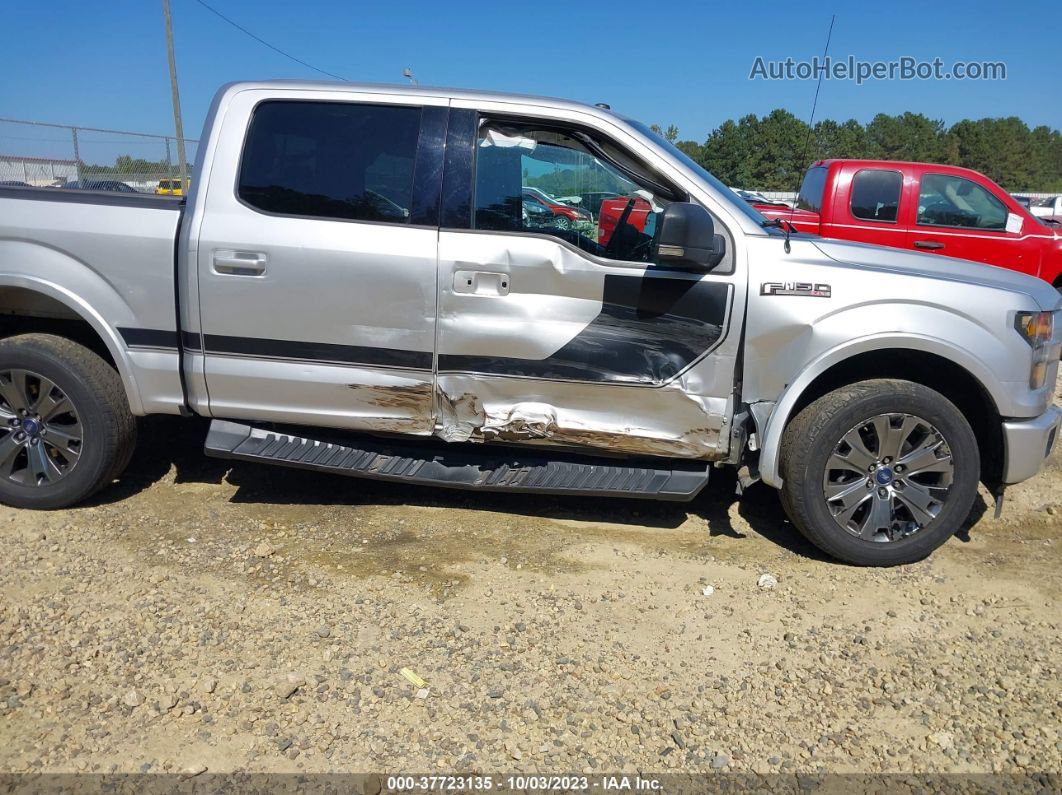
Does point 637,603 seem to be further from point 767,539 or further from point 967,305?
point 967,305

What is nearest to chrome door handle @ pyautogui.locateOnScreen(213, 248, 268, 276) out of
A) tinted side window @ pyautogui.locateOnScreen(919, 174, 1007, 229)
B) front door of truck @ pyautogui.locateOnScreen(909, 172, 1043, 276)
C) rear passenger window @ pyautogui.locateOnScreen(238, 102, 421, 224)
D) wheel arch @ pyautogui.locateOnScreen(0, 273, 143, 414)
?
rear passenger window @ pyautogui.locateOnScreen(238, 102, 421, 224)

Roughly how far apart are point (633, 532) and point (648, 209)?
1.62 metres

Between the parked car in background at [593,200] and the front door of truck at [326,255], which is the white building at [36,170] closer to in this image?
the front door of truck at [326,255]

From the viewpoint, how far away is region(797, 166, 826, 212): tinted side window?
910 cm

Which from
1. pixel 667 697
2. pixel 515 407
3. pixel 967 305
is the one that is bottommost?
pixel 667 697

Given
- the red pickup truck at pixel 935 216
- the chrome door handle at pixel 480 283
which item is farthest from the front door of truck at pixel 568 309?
the red pickup truck at pixel 935 216

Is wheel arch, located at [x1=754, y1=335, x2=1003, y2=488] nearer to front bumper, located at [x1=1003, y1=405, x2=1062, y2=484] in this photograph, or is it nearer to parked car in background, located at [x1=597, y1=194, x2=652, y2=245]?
front bumper, located at [x1=1003, y1=405, x2=1062, y2=484]

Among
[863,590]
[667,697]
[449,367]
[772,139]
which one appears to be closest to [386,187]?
[449,367]

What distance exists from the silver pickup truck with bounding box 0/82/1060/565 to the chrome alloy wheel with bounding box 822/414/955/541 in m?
0.01

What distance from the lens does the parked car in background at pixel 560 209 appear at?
12.6 ft

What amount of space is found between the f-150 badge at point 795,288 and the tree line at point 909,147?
86.9 feet

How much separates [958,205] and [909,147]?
5766cm

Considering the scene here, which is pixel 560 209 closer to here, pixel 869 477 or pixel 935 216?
pixel 869 477

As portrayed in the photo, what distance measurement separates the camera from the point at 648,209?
3.91 m
